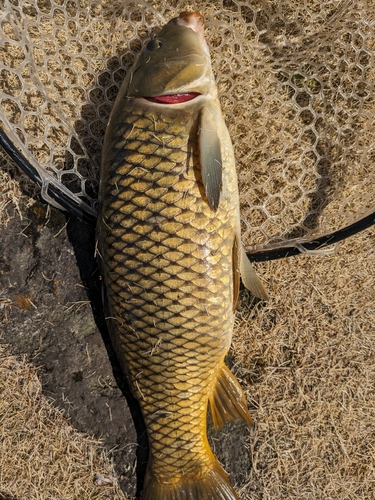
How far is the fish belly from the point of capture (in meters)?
Result: 1.45

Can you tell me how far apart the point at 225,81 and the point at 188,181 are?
71cm

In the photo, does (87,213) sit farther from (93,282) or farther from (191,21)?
(191,21)

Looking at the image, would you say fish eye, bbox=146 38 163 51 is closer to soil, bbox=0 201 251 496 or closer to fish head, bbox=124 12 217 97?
fish head, bbox=124 12 217 97

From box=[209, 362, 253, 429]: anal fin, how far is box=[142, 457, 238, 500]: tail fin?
0.20 metres

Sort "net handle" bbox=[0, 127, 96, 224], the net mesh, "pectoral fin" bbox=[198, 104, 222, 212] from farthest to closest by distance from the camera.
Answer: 1. the net mesh
2. "net handle" bbox=[0, 127, 96, 224]
3. "pectoral fin" bbox=[198, 104, 222, 212]

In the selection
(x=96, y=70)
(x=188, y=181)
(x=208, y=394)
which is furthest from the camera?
(x=96, y=70)

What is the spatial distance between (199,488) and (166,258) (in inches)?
37.2

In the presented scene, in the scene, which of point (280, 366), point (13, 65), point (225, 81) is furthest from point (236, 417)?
point (13, 65)

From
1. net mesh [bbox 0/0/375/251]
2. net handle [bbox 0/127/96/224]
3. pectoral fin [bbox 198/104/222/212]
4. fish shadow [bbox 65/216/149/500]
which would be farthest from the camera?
fish shadow [bbox 65/216/149/500]

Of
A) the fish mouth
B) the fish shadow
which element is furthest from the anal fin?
the fish mouth

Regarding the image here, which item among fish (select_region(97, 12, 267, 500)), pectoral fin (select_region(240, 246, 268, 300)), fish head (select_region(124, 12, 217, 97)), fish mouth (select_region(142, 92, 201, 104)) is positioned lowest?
pectoral fin (select_region(240, 246, 268, 300))

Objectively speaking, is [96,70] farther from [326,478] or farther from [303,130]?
[326,478]

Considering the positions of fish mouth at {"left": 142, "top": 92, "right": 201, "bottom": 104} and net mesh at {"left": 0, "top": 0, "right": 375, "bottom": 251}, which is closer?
fish mouth at {"left": 142, "top": 92, "right": 201, "bottom": 104}

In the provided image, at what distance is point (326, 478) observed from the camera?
6.36 feet
